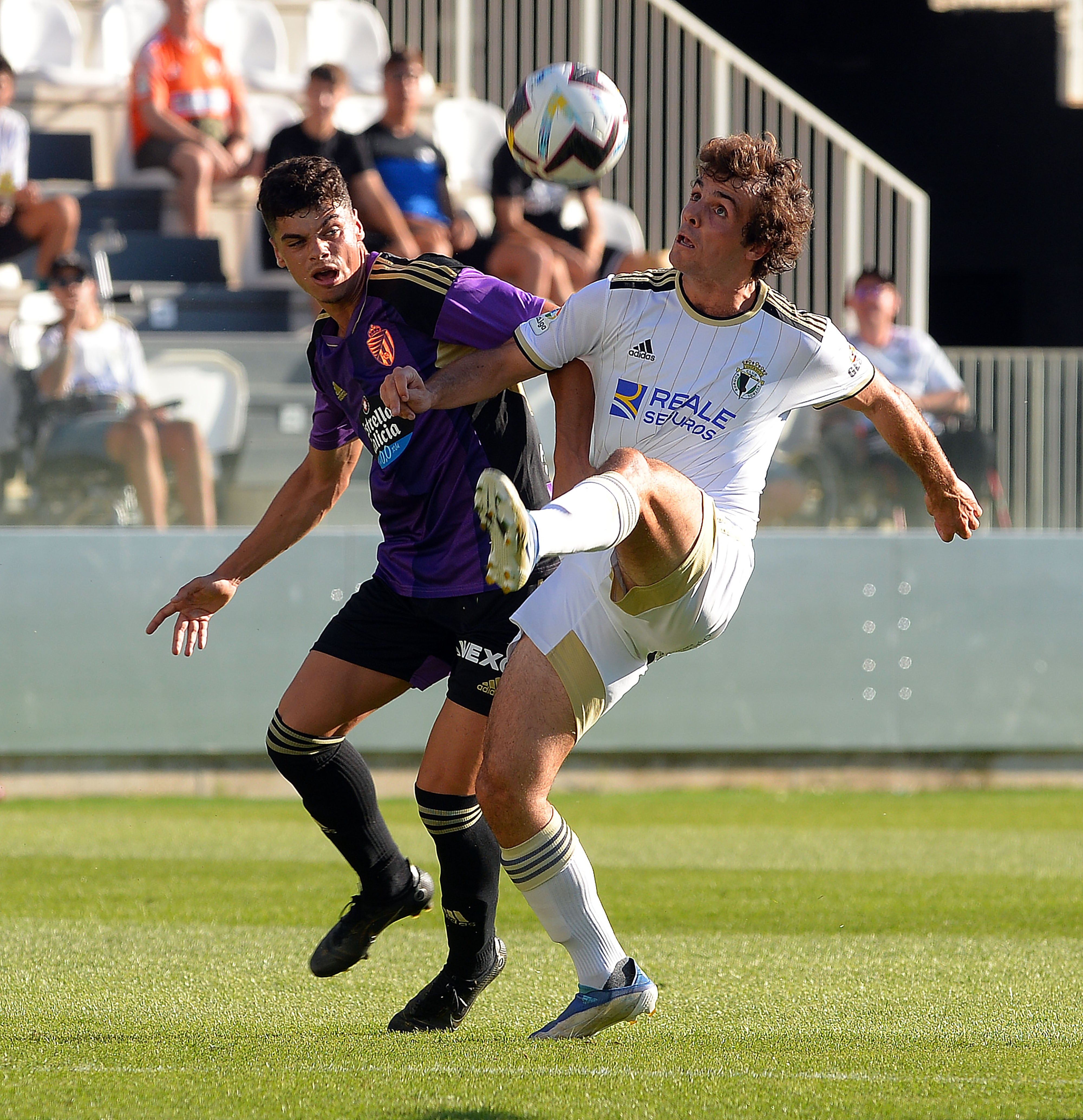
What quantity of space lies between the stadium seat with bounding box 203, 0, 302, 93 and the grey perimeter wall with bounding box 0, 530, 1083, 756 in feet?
17.6

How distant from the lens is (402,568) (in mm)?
4398

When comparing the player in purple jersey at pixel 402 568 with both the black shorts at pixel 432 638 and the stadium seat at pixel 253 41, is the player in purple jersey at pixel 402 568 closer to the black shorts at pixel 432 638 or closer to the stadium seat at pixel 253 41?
the black shorts at pixel 432 638

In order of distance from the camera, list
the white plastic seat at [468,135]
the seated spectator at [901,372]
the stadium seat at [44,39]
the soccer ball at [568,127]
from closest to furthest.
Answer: the soccer ball at [568,127]
the seated spectator at [901,372]
the stadium seat at [44,39]
the white plastic seat at [468,135]

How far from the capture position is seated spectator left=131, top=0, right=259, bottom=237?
11852 mm

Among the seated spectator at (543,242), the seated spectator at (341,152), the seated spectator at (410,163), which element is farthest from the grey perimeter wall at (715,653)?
the seated spectator at (410,163)

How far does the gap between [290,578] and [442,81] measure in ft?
18.5

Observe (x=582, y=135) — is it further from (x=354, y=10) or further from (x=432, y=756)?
(x=354, y=10)

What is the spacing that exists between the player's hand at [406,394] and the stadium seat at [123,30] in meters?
10.6

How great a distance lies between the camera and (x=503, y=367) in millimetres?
4039

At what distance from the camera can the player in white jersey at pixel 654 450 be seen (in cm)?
376

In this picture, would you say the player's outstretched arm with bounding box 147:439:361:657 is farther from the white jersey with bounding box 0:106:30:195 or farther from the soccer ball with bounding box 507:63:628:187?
the white jersey with bounding box 0:106:30:195

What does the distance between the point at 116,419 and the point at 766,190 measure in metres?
6.41

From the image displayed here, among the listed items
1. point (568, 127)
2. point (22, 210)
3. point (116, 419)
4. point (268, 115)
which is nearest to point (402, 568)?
point (568, 127)

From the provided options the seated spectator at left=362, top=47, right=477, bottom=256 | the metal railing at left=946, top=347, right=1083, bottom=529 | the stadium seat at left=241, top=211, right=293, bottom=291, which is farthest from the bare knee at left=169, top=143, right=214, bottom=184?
the metal railing at left=946, top=347, right=1083, bottom=529
